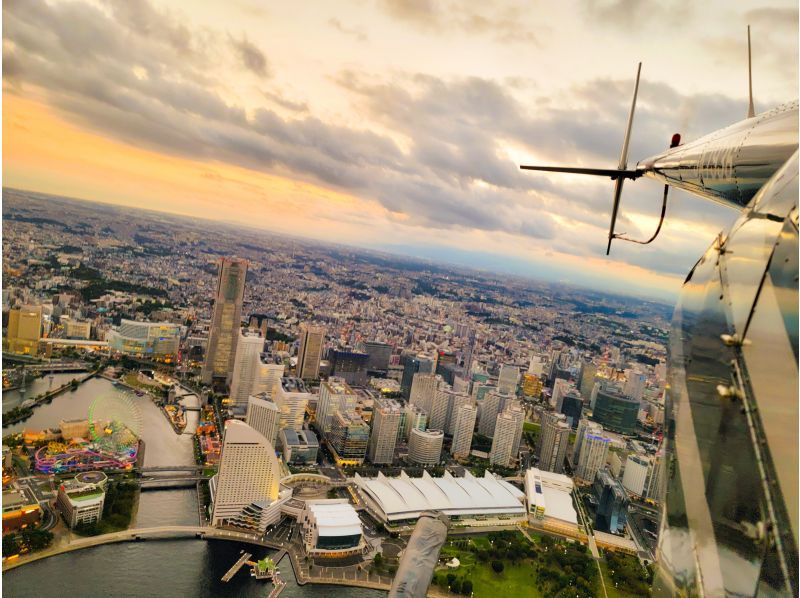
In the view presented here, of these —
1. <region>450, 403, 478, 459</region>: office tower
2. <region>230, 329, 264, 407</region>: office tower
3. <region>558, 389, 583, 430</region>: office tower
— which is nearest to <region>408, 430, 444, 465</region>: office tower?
<region>450, 403, 478, 459</region>: office tower

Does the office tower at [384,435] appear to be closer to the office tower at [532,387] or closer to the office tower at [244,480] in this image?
the office tower at [244,480]

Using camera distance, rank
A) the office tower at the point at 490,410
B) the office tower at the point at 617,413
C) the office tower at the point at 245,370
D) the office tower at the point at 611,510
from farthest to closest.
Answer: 1. the office tower at the point at 617,413
2. the office tower at the point at 490,410
3. the office tower at the point at 245,370
4. the office tower at the point at 611,510

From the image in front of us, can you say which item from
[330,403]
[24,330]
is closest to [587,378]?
[330,403]

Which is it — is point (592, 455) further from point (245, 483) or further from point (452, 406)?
point (245, 483)

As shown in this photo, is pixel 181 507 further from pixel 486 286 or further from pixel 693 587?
pixel 486 286

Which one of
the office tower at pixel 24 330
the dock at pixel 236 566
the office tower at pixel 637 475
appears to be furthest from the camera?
the office tower at pixel 24 330

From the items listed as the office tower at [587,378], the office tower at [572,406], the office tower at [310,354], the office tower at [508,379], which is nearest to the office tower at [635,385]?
the office tower at [587,378]

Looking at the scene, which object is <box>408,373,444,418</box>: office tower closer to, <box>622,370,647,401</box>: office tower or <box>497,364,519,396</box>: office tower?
<box>497,364,519,396</box>: office tower
